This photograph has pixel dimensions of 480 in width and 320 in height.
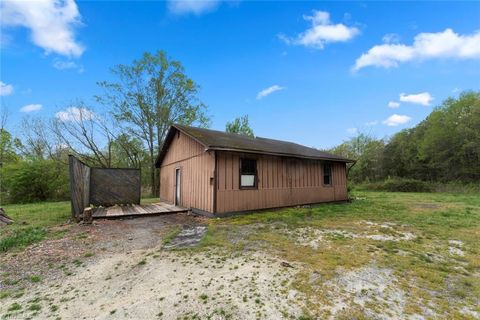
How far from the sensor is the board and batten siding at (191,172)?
7.93 metres

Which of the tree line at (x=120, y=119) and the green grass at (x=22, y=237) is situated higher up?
the tree line at (x=120, y=119)

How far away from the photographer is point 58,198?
15.8 meters

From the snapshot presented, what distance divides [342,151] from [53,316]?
115 feet

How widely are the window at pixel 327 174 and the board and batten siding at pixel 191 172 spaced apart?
6.42 meters

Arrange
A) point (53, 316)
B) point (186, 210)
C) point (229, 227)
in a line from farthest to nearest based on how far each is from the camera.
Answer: point (186, 210) → point (229, 227) → point (53, 316)

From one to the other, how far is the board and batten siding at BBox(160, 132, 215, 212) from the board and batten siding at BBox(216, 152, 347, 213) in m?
0.48

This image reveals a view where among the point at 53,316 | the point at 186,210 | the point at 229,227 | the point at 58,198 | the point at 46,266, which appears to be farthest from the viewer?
the point at 58,198

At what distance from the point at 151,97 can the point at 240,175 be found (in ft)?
47.8

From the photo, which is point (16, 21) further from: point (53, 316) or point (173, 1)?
point (53, 316)

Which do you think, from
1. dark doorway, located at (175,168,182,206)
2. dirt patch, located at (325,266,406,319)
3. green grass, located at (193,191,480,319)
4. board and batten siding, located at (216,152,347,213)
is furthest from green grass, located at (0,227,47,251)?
dirt patch, located at (325,266,406,319)

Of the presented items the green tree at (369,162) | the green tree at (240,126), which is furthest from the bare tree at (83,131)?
the green tree at (369,162)

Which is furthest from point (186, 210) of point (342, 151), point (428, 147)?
point (342, 151)

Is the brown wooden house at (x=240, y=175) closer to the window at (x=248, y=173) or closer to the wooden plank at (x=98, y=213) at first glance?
the window at (x=248, y=173)

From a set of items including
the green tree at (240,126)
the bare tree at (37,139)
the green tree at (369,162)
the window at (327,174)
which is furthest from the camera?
the green tree at (240,126)
